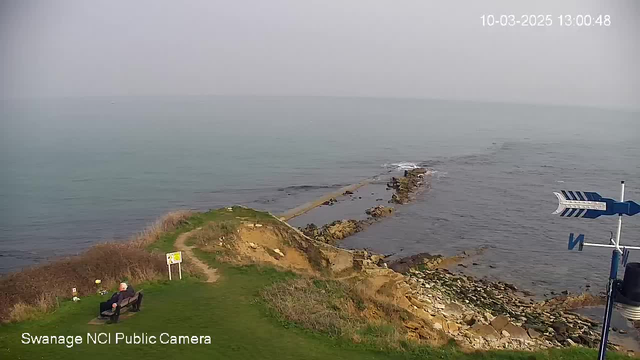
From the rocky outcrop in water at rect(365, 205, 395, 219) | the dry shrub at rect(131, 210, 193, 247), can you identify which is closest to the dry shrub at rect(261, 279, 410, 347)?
the dry shrub at rect(131, 210, 193, 247)

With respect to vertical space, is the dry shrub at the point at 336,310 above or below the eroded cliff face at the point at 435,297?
above

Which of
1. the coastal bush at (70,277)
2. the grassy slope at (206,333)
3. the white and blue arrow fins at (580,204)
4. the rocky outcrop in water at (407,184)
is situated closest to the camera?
the white and blue arrow fins at (580,204)

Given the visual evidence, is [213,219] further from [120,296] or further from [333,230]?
[333,230]

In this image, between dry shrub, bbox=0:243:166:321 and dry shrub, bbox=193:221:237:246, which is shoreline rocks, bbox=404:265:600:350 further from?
dry shrub, bbox=0:243:166:321

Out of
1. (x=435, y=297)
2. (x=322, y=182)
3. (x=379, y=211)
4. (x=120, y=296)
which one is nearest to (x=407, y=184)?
(x=322, y=182)

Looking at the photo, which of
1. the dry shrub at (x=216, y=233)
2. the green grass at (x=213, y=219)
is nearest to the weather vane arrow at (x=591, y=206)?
the dry shrub at (x=216, y=233)

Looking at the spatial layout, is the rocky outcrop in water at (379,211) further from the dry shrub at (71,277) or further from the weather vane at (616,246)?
the weather vane at (616,246)
